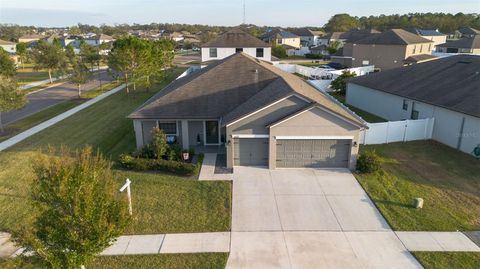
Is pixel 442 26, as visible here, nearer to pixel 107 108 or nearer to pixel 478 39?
pixel 478 39

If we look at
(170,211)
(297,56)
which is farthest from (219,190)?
(297,56)

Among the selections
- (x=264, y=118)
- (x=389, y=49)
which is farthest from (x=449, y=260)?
(x=389, y=49)

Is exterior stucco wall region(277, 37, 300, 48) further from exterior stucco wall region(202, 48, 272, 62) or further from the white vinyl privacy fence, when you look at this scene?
the white vinyl privacy fence

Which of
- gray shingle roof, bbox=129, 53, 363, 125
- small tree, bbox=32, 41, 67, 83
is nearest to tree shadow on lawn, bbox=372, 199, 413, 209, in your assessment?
gray shingle roof, bbox=129, 53, 363, 125

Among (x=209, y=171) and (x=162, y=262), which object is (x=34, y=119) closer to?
(x=209, y=171)

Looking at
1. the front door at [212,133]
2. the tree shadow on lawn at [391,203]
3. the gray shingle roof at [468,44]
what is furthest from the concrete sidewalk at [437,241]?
the gray shingle roof at [468,44]
